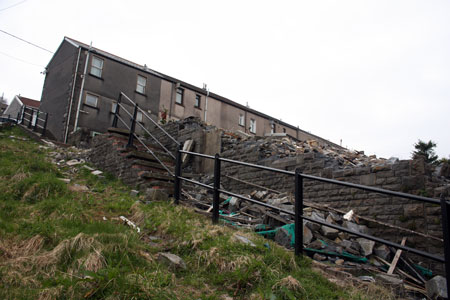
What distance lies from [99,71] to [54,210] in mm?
14915

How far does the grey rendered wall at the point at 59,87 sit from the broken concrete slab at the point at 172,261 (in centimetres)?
1473

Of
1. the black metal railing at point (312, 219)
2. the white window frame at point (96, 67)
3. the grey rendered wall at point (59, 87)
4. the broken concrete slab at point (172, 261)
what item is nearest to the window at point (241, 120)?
the white window frame at point (96, 67)

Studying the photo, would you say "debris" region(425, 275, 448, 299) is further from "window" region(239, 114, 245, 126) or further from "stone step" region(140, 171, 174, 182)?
"window" region(239, 114, 245, 126)

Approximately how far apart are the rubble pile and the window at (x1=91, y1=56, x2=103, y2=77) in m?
13.8

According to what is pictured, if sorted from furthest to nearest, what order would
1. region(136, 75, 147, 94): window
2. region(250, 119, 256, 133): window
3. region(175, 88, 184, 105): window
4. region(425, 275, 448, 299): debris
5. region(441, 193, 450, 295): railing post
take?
region(250, 119, 256, 133): window
region(175, 88, 184, 105): window
region(136, 75, 147, 94): window
region(425, 275, 448, 299): debris
region(441, 193, 450, 295): railing post

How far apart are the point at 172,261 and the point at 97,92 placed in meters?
15.9

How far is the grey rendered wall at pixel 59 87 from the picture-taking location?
1612cm

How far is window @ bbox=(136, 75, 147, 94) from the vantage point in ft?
61.5

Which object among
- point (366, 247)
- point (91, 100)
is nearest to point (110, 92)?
point (91, 100)

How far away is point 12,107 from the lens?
110ft

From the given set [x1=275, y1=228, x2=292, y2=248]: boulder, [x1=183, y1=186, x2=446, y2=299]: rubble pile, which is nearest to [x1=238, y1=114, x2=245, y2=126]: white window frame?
[x1=183, y1=186, x2=446, y2=299]: rubble pile

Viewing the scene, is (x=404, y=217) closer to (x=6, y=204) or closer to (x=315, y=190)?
(x=315, y=190)

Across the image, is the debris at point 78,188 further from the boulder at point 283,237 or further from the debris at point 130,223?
the boulder at point 283,237

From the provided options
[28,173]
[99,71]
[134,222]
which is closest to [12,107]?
[99,71]
